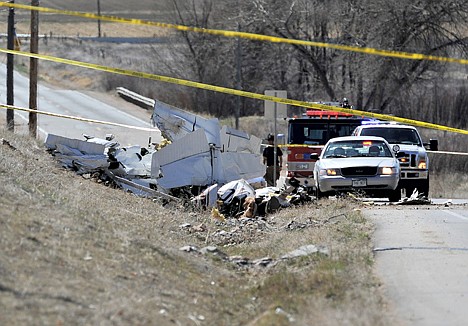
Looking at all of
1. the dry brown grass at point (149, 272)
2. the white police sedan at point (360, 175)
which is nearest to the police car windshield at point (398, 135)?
the white police sedan at point (360, 175)

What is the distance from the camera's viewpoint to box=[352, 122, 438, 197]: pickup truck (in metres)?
23.3

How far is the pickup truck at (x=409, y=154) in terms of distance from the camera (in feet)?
76.5

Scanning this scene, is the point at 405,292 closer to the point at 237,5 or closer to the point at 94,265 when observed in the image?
the point at 94,265

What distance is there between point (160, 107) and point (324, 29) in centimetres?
3635

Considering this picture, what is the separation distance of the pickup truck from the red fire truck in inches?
101

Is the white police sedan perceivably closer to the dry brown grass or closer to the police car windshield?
the police car windshield

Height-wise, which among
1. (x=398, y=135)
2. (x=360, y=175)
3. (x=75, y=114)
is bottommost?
(x=75, y=114)

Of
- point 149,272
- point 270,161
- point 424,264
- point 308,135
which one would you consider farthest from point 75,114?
point 149,272

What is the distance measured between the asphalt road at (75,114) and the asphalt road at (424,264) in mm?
23947

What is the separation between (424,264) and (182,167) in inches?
394

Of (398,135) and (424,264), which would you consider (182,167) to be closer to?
(398,135)

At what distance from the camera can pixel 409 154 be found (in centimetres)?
2331

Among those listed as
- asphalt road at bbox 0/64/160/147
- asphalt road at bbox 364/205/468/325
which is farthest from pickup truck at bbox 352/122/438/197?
asphalt road at bbox 0/64/160/147

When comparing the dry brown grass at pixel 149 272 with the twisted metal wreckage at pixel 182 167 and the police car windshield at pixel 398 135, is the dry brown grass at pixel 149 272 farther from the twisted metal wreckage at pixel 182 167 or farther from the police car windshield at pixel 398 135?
the police car windshield at pixel 398 135
